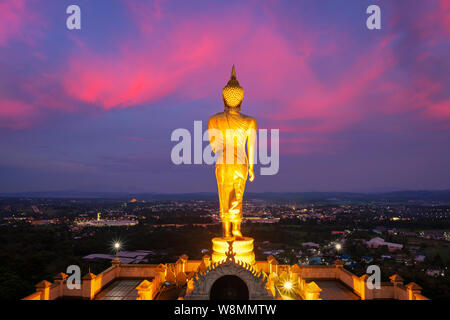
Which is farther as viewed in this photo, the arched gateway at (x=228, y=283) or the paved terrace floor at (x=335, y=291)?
the paved terrace floor at (x=335, y=291)

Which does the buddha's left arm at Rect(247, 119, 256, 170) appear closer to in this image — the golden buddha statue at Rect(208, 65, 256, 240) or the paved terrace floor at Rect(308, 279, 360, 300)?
the golden buddha statue at Rect(208, 65, 256, 240)

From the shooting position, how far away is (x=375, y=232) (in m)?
59.6

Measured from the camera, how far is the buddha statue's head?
1184 cm

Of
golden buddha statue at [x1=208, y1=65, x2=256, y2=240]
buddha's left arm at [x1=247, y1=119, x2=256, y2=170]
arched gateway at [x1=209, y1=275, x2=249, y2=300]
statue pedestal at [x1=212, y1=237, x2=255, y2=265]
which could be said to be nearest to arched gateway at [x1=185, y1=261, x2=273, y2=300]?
arched gateway at [x1=209, y1=275, x2=249, y2=300]

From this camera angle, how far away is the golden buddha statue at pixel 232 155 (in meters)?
11.4

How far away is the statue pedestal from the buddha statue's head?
531cm

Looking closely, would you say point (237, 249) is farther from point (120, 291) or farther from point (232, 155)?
point (120, 291)

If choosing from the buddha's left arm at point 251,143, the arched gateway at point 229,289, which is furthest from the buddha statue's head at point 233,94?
the arched gateway at point 229,289

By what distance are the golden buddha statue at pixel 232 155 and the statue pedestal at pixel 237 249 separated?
0.63m

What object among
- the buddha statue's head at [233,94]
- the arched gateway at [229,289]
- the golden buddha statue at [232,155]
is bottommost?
the arched gateway at [229,289]

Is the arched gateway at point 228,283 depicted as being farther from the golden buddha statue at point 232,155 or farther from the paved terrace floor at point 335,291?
the paved terrace floor at point 335,291
